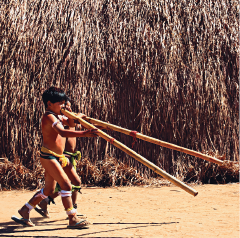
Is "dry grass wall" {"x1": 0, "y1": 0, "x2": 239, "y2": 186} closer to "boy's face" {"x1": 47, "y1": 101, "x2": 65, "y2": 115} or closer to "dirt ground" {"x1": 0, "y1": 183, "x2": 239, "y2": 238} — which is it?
"dirt ground" {"x1": 0, "y1": 183, "x2": 239, "y2": 238}

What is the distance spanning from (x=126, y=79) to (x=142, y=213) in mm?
2438

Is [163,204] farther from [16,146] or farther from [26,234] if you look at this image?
[16,146]

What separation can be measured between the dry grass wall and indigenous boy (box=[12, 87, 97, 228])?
183 cm

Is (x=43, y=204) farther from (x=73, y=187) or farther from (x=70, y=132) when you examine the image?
(x=70, y=132)

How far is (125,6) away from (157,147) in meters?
2.67

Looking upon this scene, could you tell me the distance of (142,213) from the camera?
10.8 feet

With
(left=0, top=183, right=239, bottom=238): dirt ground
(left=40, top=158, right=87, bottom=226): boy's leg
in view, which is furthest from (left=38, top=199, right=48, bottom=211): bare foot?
(left=40, top=158, right=87, bottom=226): boy's leg

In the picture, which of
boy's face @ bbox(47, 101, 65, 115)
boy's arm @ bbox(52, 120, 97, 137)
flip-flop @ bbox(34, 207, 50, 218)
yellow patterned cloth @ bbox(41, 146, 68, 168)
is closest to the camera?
boy's arm @ bbox(52, 120, 97, 137)

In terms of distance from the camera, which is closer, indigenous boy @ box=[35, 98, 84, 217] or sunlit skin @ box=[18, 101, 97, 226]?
sunlit skin @ box=[18, 101, 97, 226]

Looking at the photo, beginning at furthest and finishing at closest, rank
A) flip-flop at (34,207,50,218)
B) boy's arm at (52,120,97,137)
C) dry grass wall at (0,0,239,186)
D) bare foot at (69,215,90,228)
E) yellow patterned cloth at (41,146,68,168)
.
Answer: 1. dry grass wall at (0,0,239,186)
2. flip-flop at (34,207,50,218)
3. yellow patterned cloth at (41,146,68,168)
4. bare foot at (69,215,90,228)
5. boy's arm at (52,120,97,137)

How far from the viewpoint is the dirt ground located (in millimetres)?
2592

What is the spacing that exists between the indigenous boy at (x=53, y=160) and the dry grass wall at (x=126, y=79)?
1829 millimetres

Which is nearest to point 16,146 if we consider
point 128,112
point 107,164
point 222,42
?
point 107,164

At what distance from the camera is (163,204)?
369 cm
